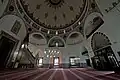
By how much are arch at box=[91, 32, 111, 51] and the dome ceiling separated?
16.3ft

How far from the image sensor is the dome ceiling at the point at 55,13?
14.3 m

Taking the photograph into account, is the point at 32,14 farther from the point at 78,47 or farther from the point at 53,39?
the point at 78,47

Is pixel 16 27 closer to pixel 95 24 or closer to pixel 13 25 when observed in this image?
pixel 13 25

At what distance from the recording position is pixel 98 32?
9250 mm

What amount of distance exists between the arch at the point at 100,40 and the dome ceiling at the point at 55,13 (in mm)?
4961

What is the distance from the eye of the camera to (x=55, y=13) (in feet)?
53.8

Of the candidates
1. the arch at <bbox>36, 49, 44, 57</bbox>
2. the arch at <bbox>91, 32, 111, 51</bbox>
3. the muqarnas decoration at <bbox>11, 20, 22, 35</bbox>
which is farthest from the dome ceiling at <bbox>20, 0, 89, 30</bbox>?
the arch at <bbox>91, 32, 111, 51</bbox>

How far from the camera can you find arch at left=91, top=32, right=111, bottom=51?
795cm

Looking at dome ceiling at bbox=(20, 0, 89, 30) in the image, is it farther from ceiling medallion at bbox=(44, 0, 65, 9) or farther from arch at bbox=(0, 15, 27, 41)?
arch at bbox=(0, 15, 27, 41)

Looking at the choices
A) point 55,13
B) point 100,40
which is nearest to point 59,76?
point 100,40

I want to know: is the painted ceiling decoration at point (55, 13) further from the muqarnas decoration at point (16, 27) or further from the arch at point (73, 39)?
the muqarnas decoration at point (16, 27)

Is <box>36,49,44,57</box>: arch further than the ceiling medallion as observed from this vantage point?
Yes

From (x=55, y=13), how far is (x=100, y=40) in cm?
1020

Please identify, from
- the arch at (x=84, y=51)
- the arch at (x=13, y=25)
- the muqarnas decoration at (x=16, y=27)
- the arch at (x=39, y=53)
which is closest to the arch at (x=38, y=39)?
the arch at (x=39, y=53)
